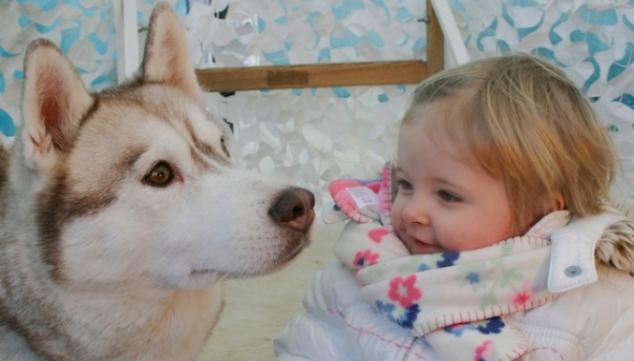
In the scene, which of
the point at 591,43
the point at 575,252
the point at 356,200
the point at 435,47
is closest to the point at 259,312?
the point at 356,200

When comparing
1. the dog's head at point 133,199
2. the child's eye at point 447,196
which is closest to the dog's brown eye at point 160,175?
the dog's head at point 133,199

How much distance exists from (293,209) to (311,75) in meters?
1.97

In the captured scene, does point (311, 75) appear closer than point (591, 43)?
No

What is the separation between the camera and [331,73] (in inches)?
121

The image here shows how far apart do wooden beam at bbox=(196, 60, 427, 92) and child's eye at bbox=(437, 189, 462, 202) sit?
191 cm

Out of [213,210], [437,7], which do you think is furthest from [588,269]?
[437,7]

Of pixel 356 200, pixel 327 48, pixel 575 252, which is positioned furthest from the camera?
pixel 327 48

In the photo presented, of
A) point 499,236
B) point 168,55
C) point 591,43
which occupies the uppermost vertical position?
point 168,55

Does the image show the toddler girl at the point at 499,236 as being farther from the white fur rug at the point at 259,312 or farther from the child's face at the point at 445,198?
the white fur rug at the point at 259,312

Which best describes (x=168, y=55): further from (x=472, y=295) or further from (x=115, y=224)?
(x=472, y=295)

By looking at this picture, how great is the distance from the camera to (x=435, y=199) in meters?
1.19

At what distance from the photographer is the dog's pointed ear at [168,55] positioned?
1453 mm

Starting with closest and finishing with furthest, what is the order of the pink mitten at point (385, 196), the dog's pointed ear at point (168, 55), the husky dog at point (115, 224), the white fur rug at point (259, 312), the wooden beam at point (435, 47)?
the husky dog at point (115, 224), the pink mitten at point (385, 196), the dog's pointed ear at point (168, 55), the white fur rug at point (259, 312), the wooden beam at point (435, 47)

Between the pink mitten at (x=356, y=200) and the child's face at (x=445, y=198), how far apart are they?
11 cm
